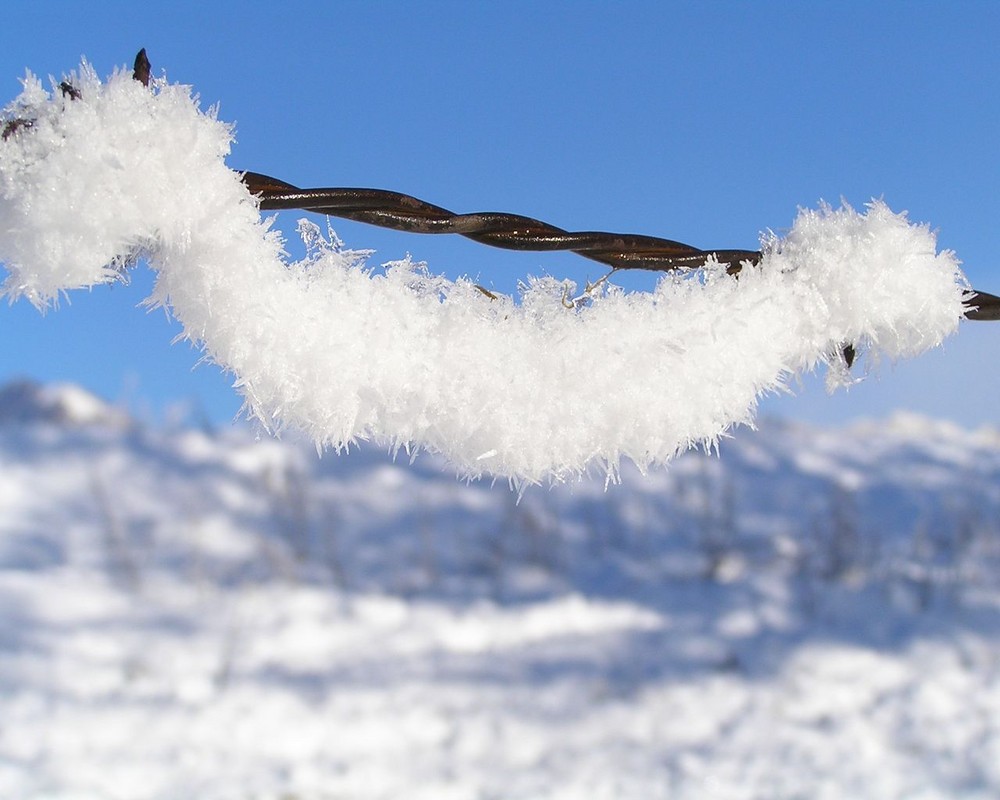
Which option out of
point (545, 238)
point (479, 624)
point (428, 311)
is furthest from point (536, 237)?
point (479, 624)

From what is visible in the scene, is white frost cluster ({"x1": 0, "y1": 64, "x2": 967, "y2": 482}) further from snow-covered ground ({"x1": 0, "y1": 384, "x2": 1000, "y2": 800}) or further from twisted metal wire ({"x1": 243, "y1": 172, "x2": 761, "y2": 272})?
snow-covered ground ({"x1": 0, "y1": 384, "x2": 1000, "y2": 800})

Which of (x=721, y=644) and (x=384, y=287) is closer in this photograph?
(x=384, y=287)

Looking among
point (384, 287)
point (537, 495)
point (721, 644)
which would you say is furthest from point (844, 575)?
point (384, 287)

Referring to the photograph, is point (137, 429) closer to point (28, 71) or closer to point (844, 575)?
point (844, 575)

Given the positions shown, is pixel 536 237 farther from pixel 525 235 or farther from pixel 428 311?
pixel 428 311

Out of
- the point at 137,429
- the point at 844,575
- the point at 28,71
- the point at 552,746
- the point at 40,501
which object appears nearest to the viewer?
the point at 28,71

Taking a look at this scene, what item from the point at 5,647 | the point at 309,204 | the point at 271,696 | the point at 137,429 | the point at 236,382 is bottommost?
the point at 236,382

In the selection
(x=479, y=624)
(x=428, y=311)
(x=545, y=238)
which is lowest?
(x=428, y=311)

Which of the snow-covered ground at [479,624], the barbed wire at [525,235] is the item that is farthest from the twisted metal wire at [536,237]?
the snow-covered ground at [479,624]
